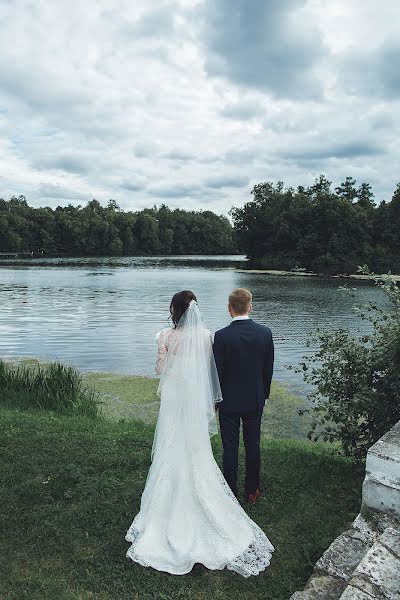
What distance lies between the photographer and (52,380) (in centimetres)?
905

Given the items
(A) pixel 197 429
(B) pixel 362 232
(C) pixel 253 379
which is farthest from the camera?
(B) pixel 362 232

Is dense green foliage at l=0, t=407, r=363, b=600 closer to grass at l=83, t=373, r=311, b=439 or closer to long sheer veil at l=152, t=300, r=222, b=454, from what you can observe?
long sheer veil at l=152, t=300, r=222, b=454

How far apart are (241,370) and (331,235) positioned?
5897 cm

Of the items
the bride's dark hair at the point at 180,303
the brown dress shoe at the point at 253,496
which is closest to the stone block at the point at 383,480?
the brown dress shoe at the point at 253,496

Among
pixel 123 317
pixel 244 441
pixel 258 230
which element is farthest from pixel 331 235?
pixel 244 441

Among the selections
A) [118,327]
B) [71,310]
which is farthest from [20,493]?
[71,310]

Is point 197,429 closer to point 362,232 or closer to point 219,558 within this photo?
point 219,558

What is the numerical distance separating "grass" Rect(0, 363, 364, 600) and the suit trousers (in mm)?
261

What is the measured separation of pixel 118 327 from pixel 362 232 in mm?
46911

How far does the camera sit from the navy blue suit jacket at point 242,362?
4.54m

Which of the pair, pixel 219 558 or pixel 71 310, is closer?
pixel 219 558

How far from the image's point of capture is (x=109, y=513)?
15.1 ft

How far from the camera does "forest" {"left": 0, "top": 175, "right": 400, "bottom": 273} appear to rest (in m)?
59.6

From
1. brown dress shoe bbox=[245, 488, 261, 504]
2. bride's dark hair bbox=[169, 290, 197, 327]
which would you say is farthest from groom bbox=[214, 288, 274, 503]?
bride's dark hair bbox=[169, 290, 197, 327]
